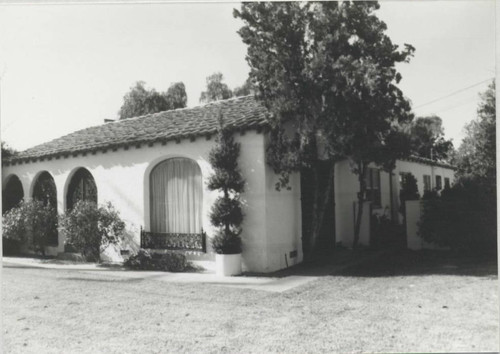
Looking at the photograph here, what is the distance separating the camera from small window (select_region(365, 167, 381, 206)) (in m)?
16.0

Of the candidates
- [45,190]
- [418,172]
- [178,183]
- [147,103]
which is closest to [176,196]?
[178,183]

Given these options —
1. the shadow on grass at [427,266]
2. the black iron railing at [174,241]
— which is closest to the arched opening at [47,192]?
the black iron railing at [174,241]

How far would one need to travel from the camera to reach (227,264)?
372 inches

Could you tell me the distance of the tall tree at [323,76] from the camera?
874cm

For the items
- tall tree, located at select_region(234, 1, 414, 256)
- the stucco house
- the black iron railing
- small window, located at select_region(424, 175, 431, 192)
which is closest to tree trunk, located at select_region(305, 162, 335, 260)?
Answer: the stucco house

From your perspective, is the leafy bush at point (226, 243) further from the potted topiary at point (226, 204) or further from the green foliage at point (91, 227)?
the green foliage at point (91, 227)

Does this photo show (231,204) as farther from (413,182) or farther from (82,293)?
(413,182)

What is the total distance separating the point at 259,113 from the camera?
10.4 metres

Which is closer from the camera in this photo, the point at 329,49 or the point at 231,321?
the point at 231,321

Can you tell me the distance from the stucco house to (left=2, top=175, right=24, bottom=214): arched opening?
4cm

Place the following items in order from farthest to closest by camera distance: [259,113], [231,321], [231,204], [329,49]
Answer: [259,113]
[231,204]
[329,49]
[231,321]

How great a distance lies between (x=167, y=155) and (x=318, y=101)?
4.20 meters

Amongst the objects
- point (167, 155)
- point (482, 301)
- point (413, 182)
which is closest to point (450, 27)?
point (482, 301)

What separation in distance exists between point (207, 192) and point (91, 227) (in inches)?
138
